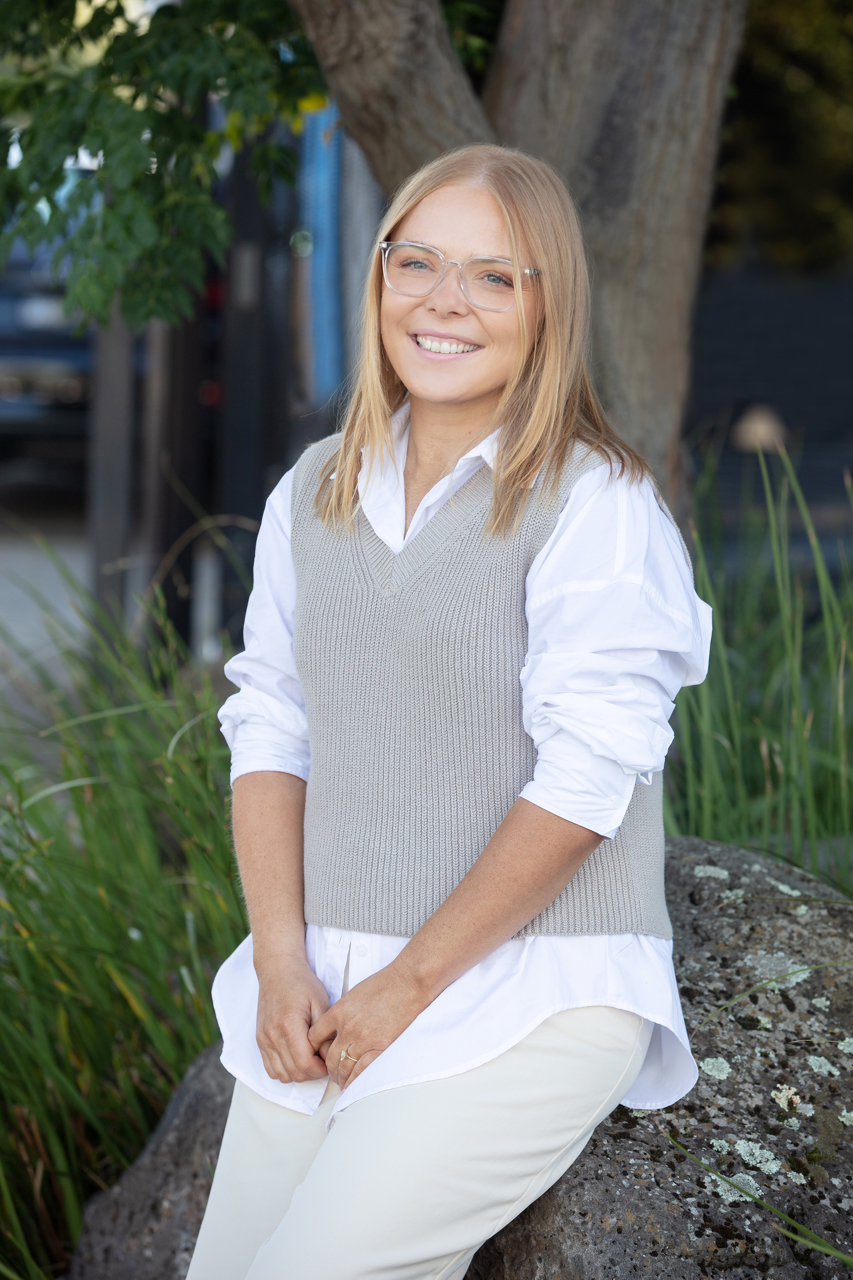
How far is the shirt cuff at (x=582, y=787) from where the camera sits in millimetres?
1261

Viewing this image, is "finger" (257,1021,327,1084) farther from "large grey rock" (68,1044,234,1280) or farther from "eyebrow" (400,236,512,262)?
"eyebrow" (400,236,512,262)

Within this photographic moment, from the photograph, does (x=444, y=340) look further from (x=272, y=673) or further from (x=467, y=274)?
(x=272, y=673)

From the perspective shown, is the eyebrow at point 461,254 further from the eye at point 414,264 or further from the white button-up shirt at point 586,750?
the white button-up shirt at point 586,750

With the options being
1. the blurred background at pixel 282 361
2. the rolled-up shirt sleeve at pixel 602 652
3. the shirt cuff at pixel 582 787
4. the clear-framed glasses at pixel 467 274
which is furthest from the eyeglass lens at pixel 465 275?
the shirt cuff at pixel 582 787

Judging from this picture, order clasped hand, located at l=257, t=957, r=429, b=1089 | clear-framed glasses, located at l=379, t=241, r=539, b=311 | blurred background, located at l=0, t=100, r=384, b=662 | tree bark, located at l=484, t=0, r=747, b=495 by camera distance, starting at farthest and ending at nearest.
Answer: blurred background, located at l=0, t=100, r=384, b=662
tree bark, located at l=484, t=0, r=747, b=495
clear-framed glasses, located at l=379, t=241, r=539, b=311
clasped hand, located at l=257, t=957, r=429, b=1089

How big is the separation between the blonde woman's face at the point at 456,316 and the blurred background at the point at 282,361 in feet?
1.31

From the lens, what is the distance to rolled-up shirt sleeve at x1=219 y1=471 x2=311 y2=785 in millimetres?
1594

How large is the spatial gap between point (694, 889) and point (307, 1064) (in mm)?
596

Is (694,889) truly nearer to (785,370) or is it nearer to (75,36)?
(75,36)

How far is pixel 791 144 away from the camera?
7348 millimetres

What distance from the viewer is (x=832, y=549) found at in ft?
17.8

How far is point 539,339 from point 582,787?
0.55 metres

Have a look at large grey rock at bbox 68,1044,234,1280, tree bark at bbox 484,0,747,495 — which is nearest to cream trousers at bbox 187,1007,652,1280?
large grey rock at bbox 68,1044,234,1280

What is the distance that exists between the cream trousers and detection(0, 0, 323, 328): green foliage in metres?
1.47
